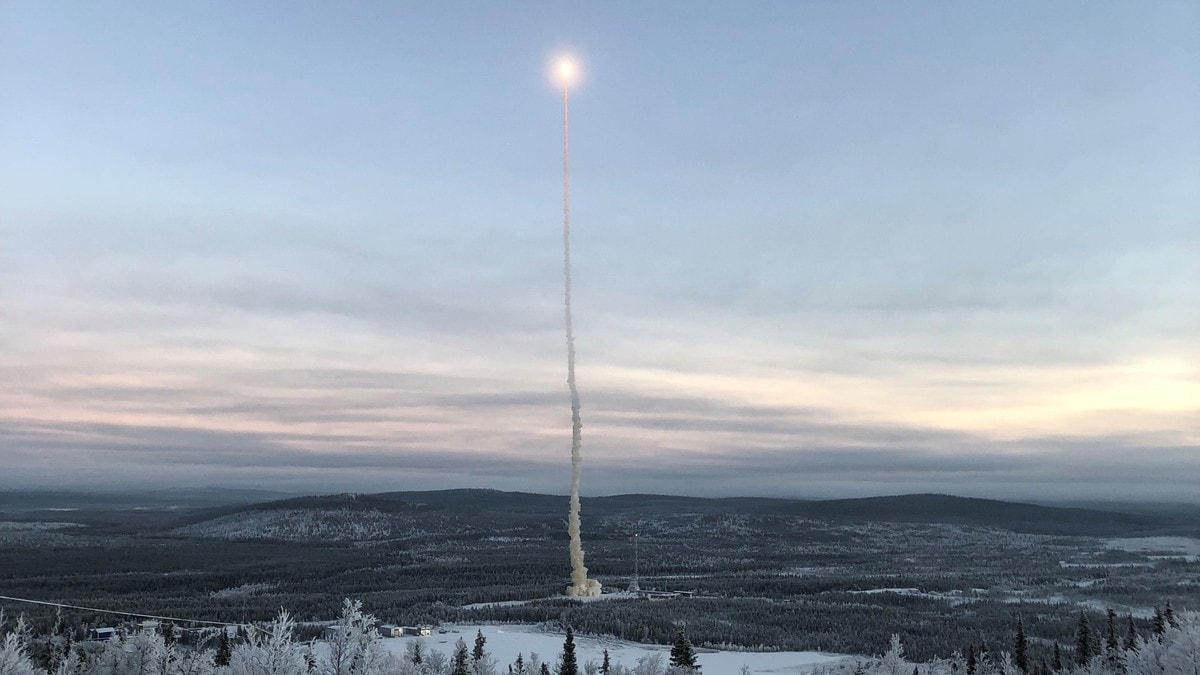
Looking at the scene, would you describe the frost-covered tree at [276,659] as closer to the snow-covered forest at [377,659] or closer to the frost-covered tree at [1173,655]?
the snow-covered forest at [377,659]

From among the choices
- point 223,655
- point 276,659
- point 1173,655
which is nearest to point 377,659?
point 276,659

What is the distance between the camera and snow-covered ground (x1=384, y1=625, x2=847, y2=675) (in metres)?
113

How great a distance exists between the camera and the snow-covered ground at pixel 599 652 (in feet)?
372

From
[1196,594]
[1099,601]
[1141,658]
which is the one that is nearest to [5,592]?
[1141,658]

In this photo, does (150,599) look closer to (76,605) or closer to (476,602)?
(76,605)

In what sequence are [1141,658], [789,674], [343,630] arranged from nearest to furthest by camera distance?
[343,630]
[1141,658]
[789,674]

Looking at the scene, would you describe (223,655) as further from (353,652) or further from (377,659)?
(377,659)

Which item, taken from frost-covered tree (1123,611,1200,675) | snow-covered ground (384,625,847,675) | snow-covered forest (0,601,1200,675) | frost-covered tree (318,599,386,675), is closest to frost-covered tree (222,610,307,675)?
snow-covered forest (0,601,1200,675)

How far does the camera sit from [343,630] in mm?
56188

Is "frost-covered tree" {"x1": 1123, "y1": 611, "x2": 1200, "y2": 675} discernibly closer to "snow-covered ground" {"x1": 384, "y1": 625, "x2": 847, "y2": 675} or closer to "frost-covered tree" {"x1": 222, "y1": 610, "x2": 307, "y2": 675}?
"snow-covered ground" {"x1": 384, "y1": 625, "x2": 847, "y2": 675}

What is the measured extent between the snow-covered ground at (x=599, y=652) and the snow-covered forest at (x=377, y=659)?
296 centimetres

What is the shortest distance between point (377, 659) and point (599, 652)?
216 ft

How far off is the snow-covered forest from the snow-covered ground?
2.96m

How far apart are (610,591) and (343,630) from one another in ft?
490
